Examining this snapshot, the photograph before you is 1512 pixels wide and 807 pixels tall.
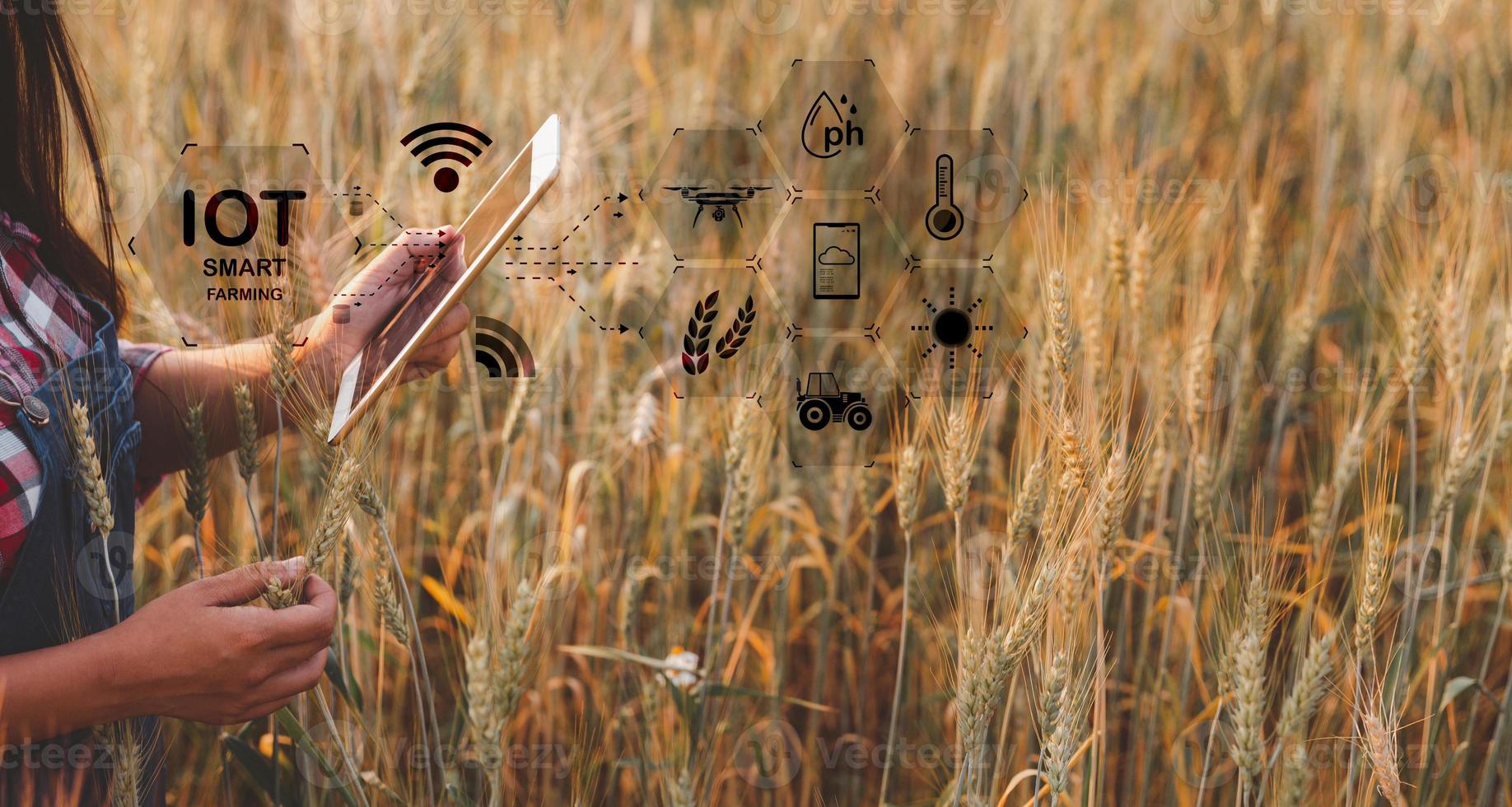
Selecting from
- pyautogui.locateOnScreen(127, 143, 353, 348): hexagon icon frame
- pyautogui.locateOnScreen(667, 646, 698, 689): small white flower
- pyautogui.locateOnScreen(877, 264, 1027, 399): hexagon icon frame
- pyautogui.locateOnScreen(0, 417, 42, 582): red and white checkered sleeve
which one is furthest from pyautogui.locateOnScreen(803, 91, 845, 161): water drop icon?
pyautogui.locateOnScreen(0, 417, 42, 582): red and white checkered sleeve

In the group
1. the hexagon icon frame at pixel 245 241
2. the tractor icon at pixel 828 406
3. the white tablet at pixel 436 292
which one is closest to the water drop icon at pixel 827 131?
the tractor icon at pixel 828 406

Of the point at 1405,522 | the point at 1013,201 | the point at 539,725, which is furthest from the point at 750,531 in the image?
the point at 1405,522

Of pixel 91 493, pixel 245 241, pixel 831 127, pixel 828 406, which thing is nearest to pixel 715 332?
pixel 828 406

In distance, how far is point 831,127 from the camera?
1271 mm

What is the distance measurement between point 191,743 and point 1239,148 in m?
1.81

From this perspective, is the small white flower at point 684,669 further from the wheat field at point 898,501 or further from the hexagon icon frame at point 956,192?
the hexagon icon frame at point 956,192

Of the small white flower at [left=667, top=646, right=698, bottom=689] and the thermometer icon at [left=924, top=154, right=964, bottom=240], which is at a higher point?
the thermometer icon at [left=924, top=154, right=964, bottom=240]

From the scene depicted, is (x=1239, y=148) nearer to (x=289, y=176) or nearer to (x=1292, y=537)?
(x=1292, y=537)

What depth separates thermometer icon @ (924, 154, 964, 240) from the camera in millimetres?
1155

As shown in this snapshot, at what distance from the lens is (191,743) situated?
1.04 meters

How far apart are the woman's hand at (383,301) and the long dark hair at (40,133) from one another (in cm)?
20

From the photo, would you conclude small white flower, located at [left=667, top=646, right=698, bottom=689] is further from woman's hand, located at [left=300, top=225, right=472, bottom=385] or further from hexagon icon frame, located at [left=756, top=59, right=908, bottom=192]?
hexagon icon frame, located at [left=756, top=59, right=908, bottom=192]

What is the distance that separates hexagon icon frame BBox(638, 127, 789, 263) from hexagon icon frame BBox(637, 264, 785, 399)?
0.12 feet

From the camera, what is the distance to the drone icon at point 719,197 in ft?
4.03
